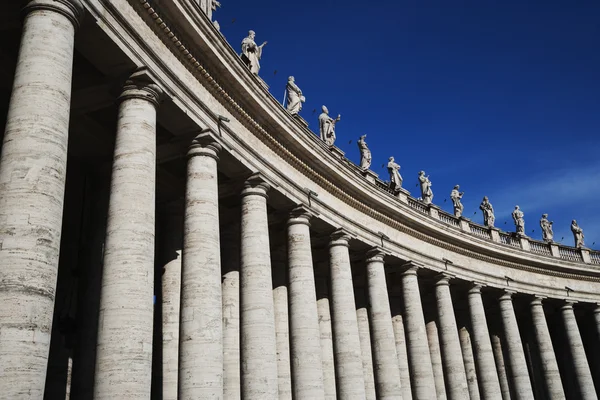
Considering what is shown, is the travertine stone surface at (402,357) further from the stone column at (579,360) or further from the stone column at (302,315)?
the stone column at (579,360)

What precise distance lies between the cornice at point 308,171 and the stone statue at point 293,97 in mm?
4923

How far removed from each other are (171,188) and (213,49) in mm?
9191

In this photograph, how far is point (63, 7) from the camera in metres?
17.5

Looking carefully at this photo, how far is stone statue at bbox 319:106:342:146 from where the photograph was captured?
42.9 m

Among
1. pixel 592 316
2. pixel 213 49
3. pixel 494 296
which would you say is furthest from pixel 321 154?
pixel 592 316

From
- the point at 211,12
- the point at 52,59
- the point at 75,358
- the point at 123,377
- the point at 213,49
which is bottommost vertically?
the point at 123,377

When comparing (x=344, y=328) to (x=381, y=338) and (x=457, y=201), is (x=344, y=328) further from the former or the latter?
(x=457, y=201)

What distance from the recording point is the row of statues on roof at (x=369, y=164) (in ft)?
109

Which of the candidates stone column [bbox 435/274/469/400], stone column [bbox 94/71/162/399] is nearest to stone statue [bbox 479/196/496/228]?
stone column [bbox 435/274/469/400]

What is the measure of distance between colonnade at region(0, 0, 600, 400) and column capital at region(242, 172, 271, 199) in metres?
0.07

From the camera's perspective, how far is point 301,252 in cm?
3328

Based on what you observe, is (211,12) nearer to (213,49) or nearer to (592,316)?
(213,49)

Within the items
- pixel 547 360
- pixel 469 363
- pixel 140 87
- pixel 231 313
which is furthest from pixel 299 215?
pixel 547 360

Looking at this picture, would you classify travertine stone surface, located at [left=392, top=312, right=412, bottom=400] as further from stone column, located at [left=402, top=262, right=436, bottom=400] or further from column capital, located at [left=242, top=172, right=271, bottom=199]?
column capital, located at [left=242, top=172, right=271, bottom=199]
